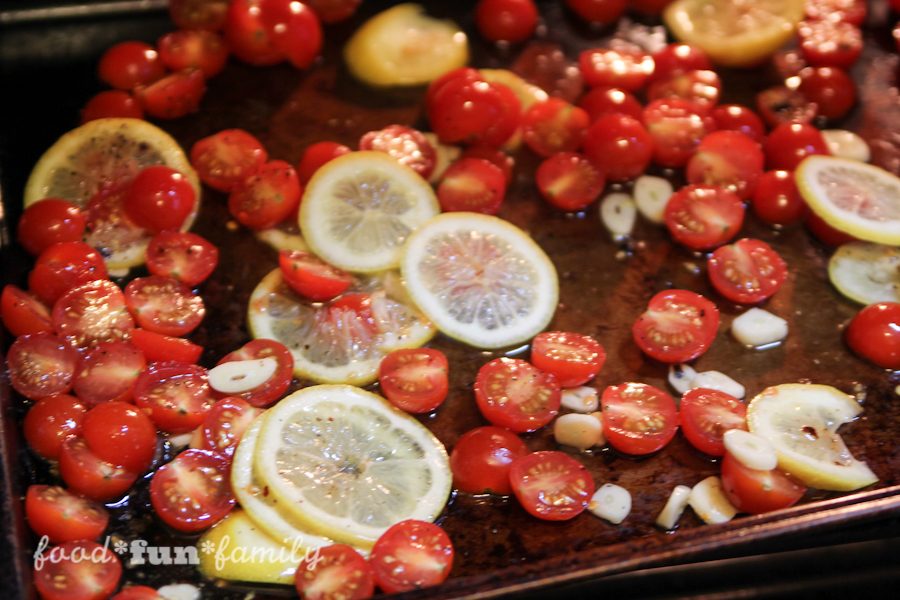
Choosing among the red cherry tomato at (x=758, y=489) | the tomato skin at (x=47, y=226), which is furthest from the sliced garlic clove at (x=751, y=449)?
the tomato skin at (x=47, y=226)

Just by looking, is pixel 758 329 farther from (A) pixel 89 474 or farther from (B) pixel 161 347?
(A) pixel 89 474

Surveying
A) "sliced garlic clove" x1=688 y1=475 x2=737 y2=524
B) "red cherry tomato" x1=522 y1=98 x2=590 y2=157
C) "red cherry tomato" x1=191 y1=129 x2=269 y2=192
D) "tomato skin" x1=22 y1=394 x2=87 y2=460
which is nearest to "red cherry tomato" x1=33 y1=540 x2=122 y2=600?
"tomato skin" x1=22 y1=394 x2=87 y2=460

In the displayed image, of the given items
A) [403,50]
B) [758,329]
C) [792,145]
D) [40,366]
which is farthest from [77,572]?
[792,145]

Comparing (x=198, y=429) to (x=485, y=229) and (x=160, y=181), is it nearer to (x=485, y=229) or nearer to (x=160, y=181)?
(x=160, y=181)

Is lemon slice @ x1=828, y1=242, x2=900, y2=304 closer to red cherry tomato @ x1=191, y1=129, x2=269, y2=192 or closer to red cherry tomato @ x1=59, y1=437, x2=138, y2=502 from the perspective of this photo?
red cherry tomato @ x1=191, y1=129, x2=269, y2=192

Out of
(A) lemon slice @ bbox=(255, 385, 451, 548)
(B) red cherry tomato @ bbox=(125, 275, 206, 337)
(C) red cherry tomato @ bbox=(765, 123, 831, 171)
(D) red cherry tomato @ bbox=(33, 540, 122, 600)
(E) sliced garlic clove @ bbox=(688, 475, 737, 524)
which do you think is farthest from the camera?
(C) red cherry tomato @ bbox=(765, 123, 831, 171)

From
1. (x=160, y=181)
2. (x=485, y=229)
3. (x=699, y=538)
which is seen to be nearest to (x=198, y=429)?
(x=160, y=181)
